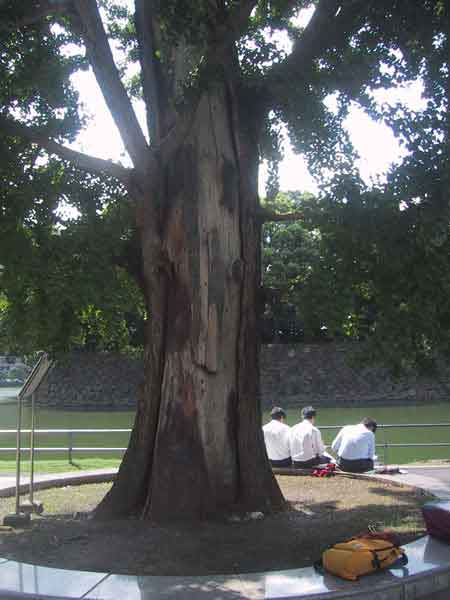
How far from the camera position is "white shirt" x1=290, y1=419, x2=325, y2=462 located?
34.6ft

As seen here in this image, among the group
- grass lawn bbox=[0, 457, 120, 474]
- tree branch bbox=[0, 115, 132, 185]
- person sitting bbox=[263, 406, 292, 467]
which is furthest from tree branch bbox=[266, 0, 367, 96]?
grass lawn bbox=[0, 457, 120, 474]

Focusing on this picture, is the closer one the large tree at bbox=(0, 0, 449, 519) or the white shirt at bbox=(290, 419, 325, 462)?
the large tree at bbox=(0, 0, 449, 519)

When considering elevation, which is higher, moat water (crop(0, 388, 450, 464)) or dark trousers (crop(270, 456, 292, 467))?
moat water (crop(0, 388, 450, 464))

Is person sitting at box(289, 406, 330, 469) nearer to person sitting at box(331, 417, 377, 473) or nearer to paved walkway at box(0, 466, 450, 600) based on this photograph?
person sitting at box(331, 417, 377, 473)

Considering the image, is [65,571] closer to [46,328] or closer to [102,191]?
[46,328]

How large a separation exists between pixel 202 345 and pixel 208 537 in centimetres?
186

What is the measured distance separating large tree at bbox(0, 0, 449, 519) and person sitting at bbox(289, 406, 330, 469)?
103 inches

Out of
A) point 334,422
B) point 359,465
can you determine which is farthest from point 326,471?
point 334,422

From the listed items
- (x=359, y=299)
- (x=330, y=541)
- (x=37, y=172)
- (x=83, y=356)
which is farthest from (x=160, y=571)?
(x=83, y=356)

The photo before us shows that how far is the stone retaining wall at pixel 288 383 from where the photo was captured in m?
35.7

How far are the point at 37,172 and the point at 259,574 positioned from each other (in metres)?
5.57

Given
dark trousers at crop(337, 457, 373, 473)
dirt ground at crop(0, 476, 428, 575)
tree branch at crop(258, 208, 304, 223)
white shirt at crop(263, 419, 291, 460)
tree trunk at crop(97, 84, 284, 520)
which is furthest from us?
white shirt at crop(263, 419, 291, 460)

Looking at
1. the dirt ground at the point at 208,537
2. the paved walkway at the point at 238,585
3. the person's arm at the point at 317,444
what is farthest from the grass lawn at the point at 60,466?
the paved walkway at the point at 238,585

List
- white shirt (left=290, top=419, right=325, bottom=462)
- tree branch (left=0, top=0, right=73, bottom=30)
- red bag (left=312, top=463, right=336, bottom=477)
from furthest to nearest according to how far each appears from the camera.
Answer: white shirt (left=290, top=419, right=325, bottom=462), red bag (left=312, top=463, right=336, bottom=477), tree branch (left=0, top=0, right=73, bottom=30)
